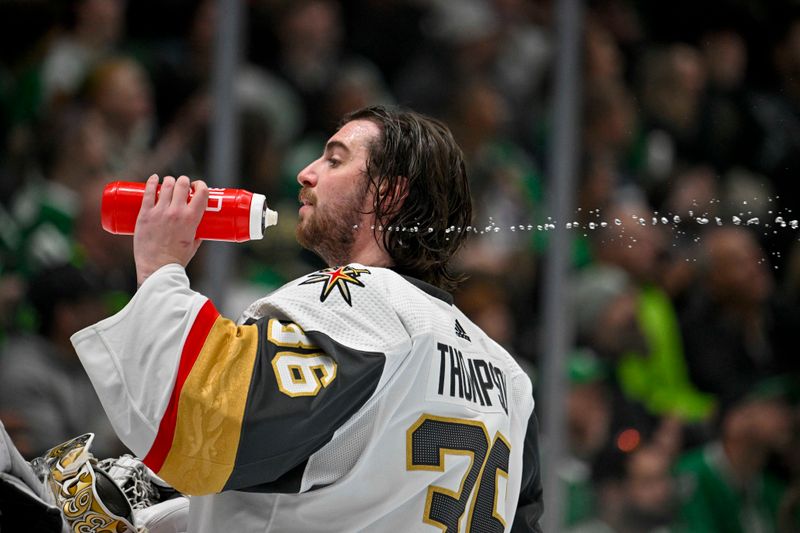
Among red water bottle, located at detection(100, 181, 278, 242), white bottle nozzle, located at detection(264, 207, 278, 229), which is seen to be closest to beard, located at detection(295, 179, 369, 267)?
white bottle nozzle, located at detection(264, 207, 278, 229)

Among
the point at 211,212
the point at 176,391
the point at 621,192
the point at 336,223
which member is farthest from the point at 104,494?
the point at 621,192

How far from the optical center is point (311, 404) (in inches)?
61.3

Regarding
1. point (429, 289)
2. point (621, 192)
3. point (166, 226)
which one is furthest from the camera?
point (621, 192)

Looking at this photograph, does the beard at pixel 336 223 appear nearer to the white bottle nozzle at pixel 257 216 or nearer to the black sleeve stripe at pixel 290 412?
the white bottle nozzle at pixel 257 216

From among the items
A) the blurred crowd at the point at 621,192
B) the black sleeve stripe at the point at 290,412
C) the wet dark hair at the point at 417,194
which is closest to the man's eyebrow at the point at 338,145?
the wet dark hair at the point at 417,194

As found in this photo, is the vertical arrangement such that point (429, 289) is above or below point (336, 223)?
below

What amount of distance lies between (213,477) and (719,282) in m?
3.34

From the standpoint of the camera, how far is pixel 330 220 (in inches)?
78.8

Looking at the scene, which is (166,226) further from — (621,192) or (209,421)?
(621,192)

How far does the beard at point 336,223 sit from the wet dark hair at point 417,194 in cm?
4

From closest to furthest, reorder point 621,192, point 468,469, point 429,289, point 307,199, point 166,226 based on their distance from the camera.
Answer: point 166,226, point 468,469, point 429,289, point 307,199, point 621,192

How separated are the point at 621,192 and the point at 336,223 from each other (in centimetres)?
269

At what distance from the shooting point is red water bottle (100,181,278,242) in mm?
1740

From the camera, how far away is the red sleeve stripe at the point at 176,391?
1.52 m
